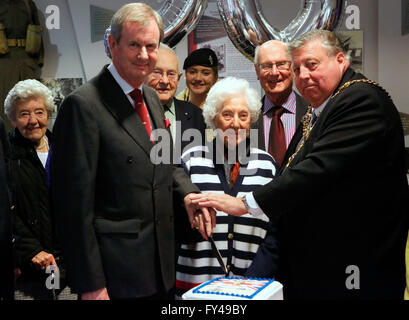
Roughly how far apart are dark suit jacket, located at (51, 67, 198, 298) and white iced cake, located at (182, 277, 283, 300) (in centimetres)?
26

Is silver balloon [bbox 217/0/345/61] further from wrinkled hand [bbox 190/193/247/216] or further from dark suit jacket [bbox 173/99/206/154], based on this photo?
dark suit jacket [bbox 173/99/206/154]

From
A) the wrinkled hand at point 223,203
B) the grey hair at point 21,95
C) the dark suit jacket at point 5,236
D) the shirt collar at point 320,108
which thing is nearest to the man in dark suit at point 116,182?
the wrinkled hand at point 223,203

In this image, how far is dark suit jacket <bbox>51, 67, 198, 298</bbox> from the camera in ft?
5.21

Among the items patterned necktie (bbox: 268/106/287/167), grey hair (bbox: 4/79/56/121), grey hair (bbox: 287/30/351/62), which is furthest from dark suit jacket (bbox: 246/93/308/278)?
grey hair (bbox: 4/79/56/121)

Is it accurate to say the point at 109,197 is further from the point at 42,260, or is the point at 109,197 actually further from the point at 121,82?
the point at 42,260

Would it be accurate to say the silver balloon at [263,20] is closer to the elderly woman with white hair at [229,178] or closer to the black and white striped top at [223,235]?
the elderly woman with white hair at [229,178]

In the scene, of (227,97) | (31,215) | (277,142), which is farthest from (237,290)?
(31,215)

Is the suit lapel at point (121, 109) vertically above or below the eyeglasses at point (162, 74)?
below

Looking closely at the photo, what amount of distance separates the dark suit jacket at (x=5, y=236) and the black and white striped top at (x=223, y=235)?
2.19 feet

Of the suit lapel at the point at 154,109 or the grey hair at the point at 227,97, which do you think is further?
the grey hair at the point at 227,97

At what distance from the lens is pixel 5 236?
6.28ft

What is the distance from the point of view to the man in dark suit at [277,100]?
2.55 metres

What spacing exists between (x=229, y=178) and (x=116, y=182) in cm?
65
